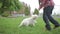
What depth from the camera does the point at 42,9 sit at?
Result: 1.38 metres

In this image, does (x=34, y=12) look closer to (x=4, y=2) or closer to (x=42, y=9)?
(x=42, y=9)

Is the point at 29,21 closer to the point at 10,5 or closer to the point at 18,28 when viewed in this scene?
the point at 18,28

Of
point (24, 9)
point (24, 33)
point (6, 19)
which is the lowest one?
point (24, 33)

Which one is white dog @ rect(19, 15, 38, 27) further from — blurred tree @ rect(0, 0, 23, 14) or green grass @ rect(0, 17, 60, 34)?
blurred tree @ rect(0, 0, 23, 14)

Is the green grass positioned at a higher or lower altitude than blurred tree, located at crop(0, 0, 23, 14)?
lower

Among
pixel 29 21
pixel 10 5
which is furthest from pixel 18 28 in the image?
pixel 10 5

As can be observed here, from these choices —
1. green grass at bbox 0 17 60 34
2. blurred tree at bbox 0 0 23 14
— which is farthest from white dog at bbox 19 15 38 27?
blurred tree at bbox 0 0 23 14

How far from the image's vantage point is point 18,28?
139 centimetres

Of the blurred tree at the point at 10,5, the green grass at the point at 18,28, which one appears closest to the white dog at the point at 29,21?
the green grass at the point at 18,28

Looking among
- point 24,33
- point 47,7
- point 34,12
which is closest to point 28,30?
point 24,33

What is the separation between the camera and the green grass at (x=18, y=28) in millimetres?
1372

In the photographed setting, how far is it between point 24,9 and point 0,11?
0.86 feet

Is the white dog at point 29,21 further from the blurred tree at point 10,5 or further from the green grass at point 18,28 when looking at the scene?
the blurred tree at point 10,5

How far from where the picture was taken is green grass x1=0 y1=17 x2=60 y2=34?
137 centimetres
